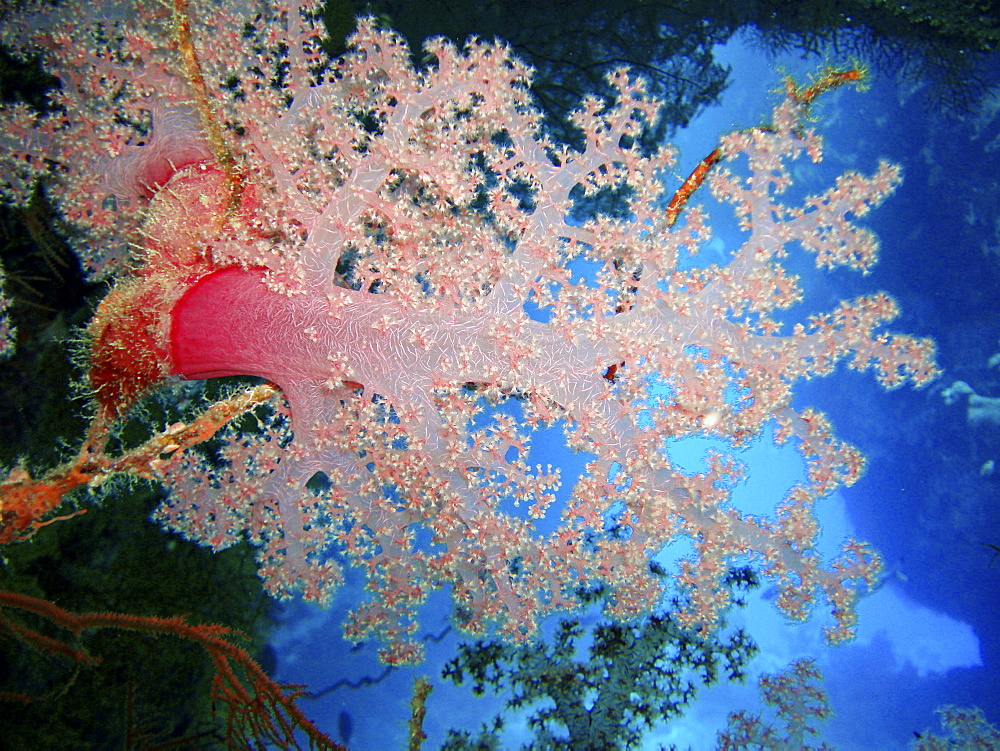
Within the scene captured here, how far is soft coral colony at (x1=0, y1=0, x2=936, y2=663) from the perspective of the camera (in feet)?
8.26

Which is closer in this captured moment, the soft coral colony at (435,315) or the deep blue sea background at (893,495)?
the soft coral colony at (435,315)

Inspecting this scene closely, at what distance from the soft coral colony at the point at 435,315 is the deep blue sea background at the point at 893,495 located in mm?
1834

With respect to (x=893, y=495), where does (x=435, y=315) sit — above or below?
below

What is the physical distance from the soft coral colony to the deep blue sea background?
1.83m

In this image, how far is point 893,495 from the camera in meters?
6.23

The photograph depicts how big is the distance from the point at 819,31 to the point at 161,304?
528cm

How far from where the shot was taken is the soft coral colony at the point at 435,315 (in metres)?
2.52

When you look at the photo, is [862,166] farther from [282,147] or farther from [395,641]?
[395,641]

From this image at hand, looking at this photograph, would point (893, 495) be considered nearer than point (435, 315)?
No

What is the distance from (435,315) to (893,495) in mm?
6975

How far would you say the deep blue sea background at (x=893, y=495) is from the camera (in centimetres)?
469

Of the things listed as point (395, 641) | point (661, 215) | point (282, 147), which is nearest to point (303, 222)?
point (282, 147)

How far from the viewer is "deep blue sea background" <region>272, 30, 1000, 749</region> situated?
4.69 m

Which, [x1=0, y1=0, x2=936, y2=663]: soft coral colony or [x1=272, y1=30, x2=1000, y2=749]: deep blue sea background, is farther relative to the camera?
[x1=272, y1=30, x2=1000, y2=749]: deep blue sea background
